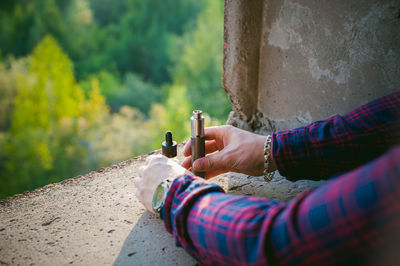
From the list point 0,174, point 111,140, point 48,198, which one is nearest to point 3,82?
point 0,174

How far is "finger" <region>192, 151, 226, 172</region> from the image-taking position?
121cm

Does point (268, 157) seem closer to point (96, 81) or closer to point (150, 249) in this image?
point (150, 249)

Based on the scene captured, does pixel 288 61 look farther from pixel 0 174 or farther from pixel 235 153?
pixel 0 174

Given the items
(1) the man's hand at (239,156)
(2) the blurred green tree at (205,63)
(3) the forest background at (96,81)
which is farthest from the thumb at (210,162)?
(2) the blurred green tree at (205,63)

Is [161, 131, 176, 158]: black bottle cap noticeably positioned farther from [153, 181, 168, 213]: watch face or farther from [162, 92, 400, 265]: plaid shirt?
[162, 92, 400, 265]: plaid shirt

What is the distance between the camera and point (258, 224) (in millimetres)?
732

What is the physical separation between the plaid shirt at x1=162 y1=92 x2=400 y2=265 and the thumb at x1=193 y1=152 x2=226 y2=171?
0.80 ft

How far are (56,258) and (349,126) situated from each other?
3.34ft

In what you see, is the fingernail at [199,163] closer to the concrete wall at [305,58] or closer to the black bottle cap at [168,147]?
the black bottle cap at [168,147]

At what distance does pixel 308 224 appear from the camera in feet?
2.13

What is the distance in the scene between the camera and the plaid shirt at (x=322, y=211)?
582 millimetres

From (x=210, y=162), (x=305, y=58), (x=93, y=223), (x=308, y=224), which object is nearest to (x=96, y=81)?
(x=305, y=58)

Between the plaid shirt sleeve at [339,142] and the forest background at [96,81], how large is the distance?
1410 centimetres

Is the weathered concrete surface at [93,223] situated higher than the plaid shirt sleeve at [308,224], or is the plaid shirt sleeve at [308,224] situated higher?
the plaid shirt sleeve at [308,224]
